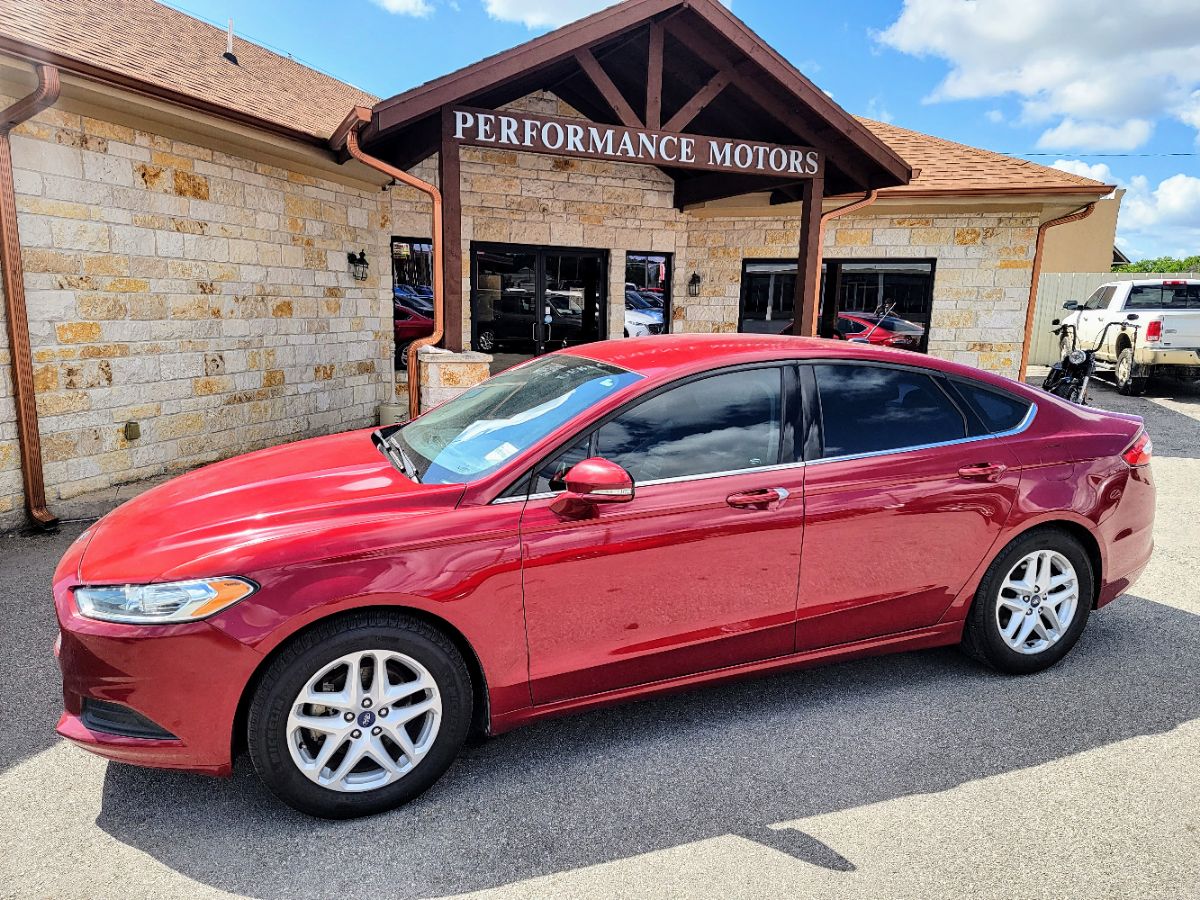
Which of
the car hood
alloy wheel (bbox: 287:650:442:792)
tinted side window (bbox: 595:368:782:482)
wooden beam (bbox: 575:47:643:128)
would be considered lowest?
alloy wheel (bbox: 287:650:442:792)

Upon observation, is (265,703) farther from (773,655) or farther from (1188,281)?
(1188,281)

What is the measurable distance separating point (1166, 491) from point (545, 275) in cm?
745

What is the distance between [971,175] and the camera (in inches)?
411

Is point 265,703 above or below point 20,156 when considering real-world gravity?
below

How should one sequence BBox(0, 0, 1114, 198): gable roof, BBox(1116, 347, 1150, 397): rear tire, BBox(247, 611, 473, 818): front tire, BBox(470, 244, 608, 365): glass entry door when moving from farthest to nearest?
BBox(1116, 347, 1150, 397): rear tire
BBox(470, 244, 608, 365): glass entry door
BBox(0, 0, 1114, 198): gable roof
BBox(247, 611, 473, 818): front tire

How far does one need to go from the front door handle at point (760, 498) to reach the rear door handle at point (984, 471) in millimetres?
890

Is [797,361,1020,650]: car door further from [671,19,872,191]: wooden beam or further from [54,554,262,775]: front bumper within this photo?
[671,19,872,191]: wooden beam

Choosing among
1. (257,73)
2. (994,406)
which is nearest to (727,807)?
(994,406)

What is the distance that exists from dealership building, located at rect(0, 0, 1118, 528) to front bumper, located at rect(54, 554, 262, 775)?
4157 millimetres

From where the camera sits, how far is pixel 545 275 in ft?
35.3

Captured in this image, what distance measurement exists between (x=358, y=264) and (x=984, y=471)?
7847 mm

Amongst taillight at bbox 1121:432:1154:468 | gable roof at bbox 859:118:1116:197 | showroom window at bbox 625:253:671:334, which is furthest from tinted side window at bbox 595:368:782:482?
showroom window at bbox 625:253:671:334

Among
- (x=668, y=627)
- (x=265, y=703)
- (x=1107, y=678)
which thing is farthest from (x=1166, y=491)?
(x=265, y=703)

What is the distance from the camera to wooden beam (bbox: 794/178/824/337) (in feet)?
27.3
